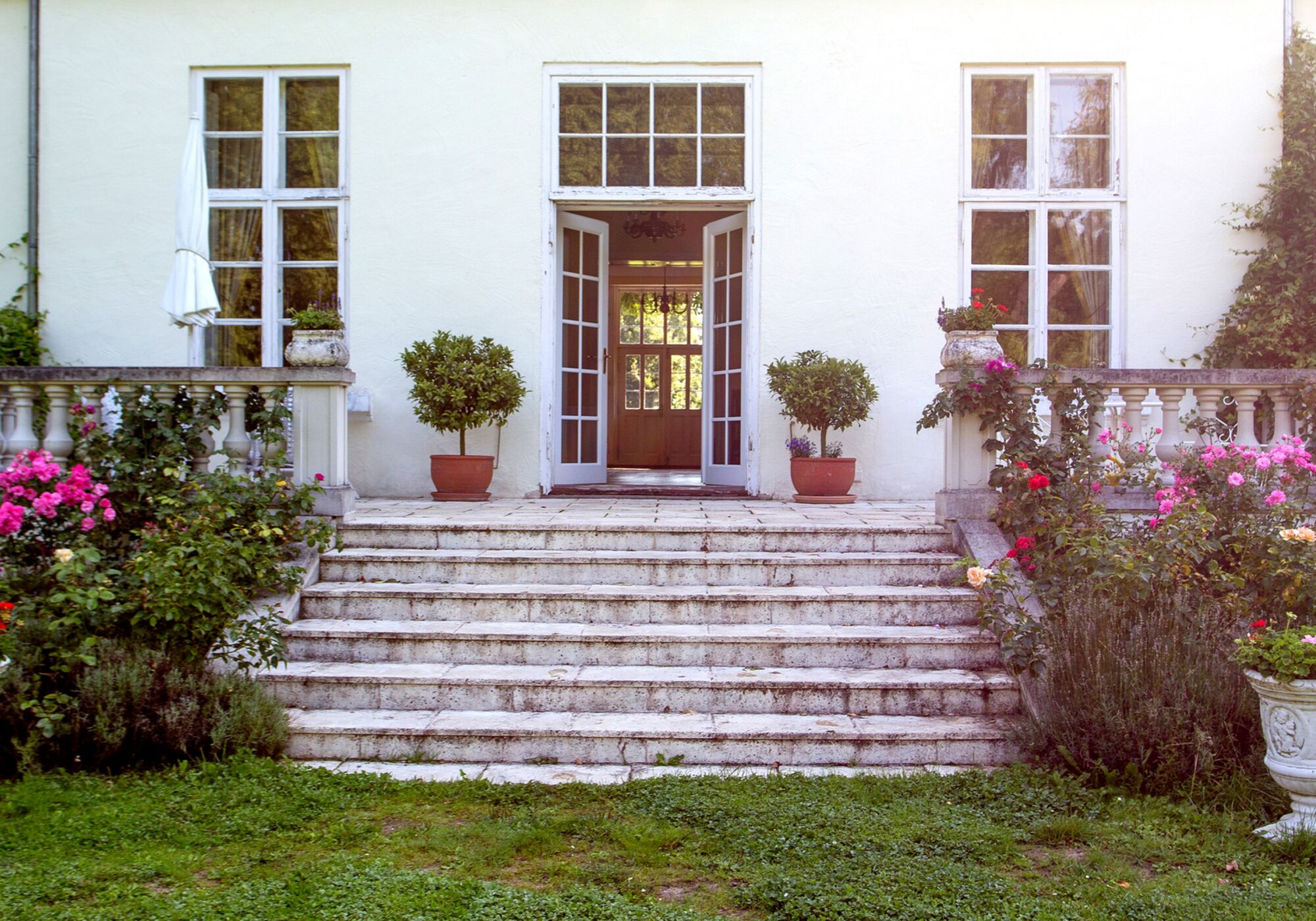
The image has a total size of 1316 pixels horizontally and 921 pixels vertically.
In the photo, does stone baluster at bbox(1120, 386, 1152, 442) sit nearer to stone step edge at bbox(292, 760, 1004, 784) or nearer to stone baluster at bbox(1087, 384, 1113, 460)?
stone baluster at bbox(1087, 384, 1113, 460)

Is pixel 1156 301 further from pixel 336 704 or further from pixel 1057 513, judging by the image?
pixel 336 704

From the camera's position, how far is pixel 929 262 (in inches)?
299

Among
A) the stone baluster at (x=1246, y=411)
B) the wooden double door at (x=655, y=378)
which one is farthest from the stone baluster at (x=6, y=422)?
the wooden double door at (x=655, y=378)

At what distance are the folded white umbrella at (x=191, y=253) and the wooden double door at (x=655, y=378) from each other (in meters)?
7.83

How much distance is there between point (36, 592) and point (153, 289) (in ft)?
13.8

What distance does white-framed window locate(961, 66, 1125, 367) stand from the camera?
301 inches

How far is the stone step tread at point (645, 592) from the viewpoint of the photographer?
476cm

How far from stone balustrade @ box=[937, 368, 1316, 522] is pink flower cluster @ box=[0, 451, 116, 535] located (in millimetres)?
3993

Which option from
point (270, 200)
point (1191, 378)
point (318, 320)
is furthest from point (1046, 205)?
point (270, 200)

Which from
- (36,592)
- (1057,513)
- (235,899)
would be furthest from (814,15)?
(235,899)

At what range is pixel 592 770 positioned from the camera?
378 cm

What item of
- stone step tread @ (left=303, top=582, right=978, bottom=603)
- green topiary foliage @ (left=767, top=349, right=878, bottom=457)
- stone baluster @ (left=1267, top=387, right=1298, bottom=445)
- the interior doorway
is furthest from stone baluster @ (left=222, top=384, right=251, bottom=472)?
stone baluster @ (left=1267, top=387, right=1298, bottom=445)

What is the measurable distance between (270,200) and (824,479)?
454 centimetres

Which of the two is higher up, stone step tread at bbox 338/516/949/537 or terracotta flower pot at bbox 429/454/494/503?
terracotta flower pot at bbox 429/454/494/503
